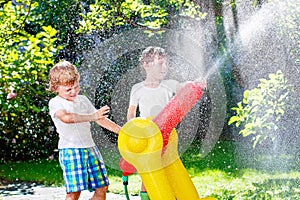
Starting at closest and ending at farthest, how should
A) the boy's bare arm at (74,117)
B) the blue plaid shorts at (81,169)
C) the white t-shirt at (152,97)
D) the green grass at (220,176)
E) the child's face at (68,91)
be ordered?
1. the boy's bare arm at (74,117)
2. the blue plaid shorts at (81,169)
3. the child's face at (68,91)
4. the white t-shirt at (152,97)
5. the green grass at (220,176)

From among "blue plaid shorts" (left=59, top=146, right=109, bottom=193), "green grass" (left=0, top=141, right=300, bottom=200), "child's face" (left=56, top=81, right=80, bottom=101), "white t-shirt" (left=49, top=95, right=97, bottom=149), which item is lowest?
"green grass" (left=0, top=141, right=300, bottom=200)

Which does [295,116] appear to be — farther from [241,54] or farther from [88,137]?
[88,137]

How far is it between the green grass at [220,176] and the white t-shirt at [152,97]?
1.24 metres

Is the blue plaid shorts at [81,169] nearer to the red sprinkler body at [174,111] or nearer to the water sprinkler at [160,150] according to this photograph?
the red sprinkler body at [174,111]

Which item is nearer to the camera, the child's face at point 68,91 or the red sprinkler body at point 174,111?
the red sprinkler body at point 174,111

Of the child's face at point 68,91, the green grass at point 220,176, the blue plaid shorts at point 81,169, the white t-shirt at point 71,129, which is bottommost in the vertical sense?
the green grass at point 220,176

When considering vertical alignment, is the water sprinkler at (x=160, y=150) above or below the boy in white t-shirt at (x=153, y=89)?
below

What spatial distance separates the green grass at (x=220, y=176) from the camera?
4.65 meters

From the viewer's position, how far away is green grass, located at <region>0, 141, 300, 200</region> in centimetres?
465

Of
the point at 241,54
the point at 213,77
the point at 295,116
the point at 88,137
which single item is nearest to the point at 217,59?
the point at 213,77

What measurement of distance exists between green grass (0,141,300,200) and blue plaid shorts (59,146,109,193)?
1504mm

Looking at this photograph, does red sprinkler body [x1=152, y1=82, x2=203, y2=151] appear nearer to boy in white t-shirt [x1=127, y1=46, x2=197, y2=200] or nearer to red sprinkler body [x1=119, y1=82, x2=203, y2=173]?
red sprinkler body [x1=119, y1=82, x2=203, y2=173]

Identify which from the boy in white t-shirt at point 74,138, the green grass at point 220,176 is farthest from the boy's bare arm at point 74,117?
the green grass at point 220,176

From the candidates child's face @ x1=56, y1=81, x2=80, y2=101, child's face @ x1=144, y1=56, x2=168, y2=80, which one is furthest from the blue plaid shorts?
child's face @ x1=144, y1=56, x2=168, y2=80
